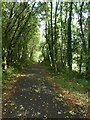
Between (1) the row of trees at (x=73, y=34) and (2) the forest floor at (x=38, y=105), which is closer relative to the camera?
(2) the forest floor at (x=38, y=105)

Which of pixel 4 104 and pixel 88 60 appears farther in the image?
pixel 88 60

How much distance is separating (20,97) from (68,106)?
2931mm

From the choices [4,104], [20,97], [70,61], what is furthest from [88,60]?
[4,104]

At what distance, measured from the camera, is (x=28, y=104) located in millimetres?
13039

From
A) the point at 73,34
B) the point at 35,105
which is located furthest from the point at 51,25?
the point at 35,105

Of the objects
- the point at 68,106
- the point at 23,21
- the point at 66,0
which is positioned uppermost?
the point at 66,0

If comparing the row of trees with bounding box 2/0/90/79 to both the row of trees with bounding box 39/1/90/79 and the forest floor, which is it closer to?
the row of trees with bounding box 39/1/90/79

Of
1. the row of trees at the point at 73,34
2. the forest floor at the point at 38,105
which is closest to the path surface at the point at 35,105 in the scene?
the forest floor at the point at 38,105

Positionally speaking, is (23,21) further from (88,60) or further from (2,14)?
(88,60)

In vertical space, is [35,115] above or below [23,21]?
below

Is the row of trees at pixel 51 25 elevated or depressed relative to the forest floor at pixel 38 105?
elevated

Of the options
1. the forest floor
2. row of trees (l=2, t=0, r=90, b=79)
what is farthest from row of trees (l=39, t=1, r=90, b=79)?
the forest floor

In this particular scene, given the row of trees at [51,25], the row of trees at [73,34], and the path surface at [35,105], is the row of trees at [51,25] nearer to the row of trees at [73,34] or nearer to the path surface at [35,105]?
the row of trees at [73,34]

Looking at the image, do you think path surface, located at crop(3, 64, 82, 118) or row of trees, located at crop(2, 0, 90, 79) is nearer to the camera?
path surface, located at crop(3, 64, 82, 118)
